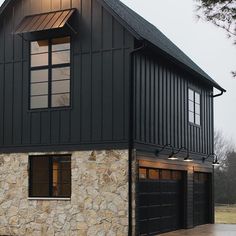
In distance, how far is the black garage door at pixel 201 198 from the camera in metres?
25.6

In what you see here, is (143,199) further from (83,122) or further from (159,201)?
(83,122)

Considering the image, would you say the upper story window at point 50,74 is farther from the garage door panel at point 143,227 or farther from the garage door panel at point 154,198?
the garage door panel at point 143,227

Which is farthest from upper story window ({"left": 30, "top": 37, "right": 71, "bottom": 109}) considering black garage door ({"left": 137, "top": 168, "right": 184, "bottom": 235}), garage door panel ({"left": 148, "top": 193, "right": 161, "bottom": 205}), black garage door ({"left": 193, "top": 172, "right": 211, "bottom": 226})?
black garage door ({"left": 193, "top": 172, "right": 211, "bottom": 226})

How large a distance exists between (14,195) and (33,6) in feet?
20.5

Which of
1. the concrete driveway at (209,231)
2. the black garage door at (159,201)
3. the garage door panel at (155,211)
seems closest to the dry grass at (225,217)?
the concrete driveway at (209,231)

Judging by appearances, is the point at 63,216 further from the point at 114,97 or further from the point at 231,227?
the point at 231,227

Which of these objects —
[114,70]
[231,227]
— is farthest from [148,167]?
[231,227]

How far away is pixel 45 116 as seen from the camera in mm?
20812

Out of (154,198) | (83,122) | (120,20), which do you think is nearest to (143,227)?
(154,198)

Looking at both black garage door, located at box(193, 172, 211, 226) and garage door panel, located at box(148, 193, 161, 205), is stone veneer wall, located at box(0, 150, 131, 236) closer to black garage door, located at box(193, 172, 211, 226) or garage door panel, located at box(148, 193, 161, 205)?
garage door panel, located at box(148, 193, 161, 205)

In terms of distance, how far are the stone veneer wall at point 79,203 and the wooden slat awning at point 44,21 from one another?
402 centimetres

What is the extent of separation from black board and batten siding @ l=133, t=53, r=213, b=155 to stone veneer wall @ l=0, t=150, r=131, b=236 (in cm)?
132

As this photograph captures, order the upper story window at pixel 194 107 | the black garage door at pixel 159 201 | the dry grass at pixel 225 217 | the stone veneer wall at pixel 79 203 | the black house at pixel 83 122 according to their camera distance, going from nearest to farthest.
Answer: the stone veneer wall at pixel 79 203, the black house at pixel 83 122, the black garage door at pixel 159 201, the upper story window at pixel 194 107, the dry grass at pixel 225 217

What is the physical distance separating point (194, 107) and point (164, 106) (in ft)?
11.4
